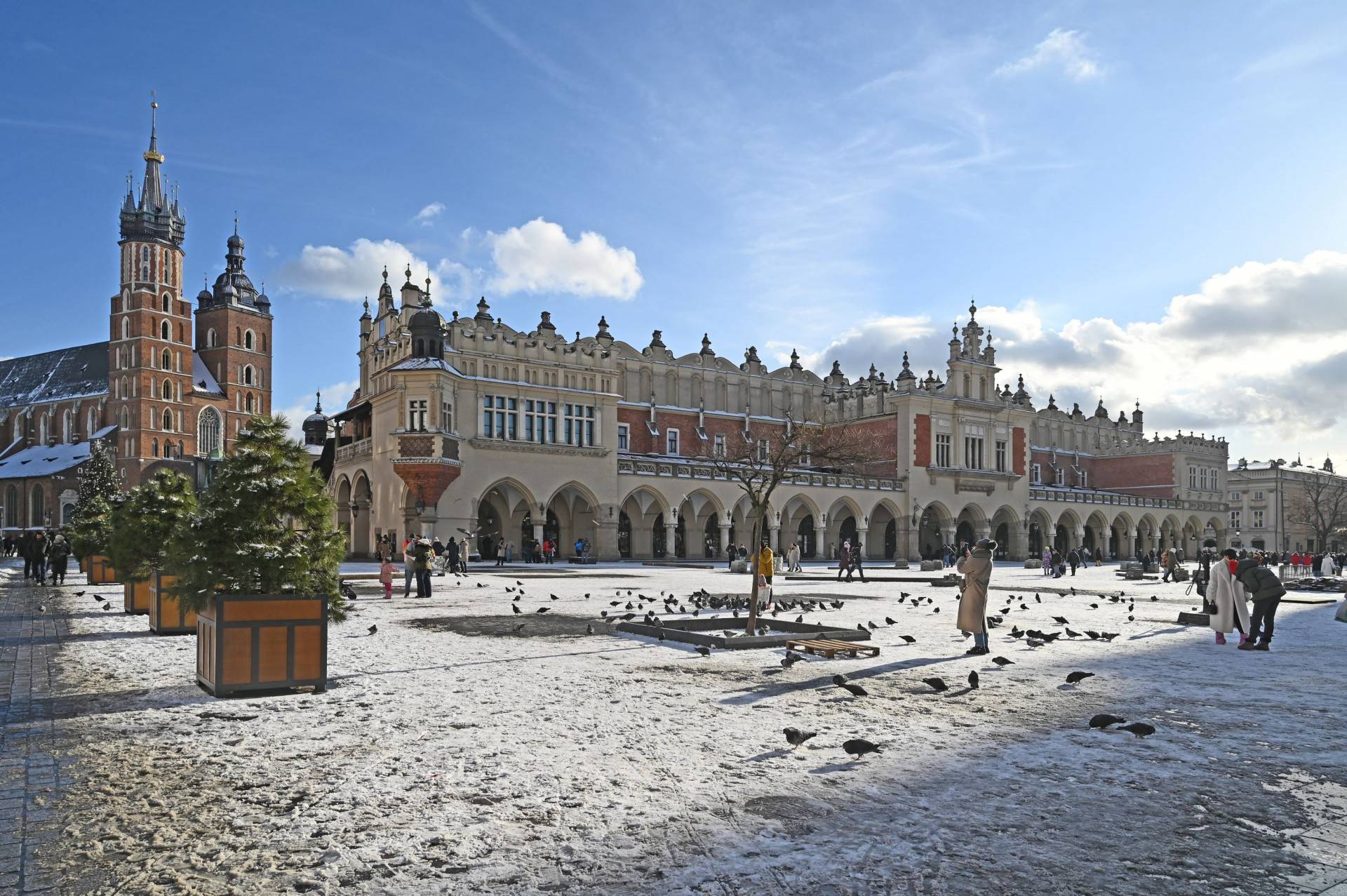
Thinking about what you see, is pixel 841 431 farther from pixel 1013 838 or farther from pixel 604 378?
pixel 1013 838

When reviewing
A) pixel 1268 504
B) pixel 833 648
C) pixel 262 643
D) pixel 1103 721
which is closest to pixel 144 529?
pixel 262 643

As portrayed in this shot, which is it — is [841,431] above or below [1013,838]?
above

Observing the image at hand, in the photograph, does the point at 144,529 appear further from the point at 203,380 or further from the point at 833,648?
the point at 203,380

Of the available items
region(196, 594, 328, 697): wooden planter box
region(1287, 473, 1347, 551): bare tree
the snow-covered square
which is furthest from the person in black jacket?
region(1287, 473, 1347, 551): bare tree

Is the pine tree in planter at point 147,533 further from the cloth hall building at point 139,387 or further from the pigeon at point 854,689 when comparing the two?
the cloth hall building at point 139,387

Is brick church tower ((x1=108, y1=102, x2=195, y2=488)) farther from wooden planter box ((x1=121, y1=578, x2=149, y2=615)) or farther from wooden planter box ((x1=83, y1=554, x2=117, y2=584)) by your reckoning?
wooden planter box ((x1=121, y1=578, x2=149, y2=615))

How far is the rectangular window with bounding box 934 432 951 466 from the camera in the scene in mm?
61062

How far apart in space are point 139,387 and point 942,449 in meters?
72.7

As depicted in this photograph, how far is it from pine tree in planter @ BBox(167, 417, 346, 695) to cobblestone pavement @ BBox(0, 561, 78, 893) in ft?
5.18

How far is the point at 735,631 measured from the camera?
16.2 metres

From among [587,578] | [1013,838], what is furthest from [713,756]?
[587,578]

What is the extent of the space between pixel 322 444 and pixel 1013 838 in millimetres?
57517

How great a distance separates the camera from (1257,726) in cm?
871

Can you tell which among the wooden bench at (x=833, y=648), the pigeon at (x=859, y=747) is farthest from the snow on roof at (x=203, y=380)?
the pigeon at (x=859, y=747)
